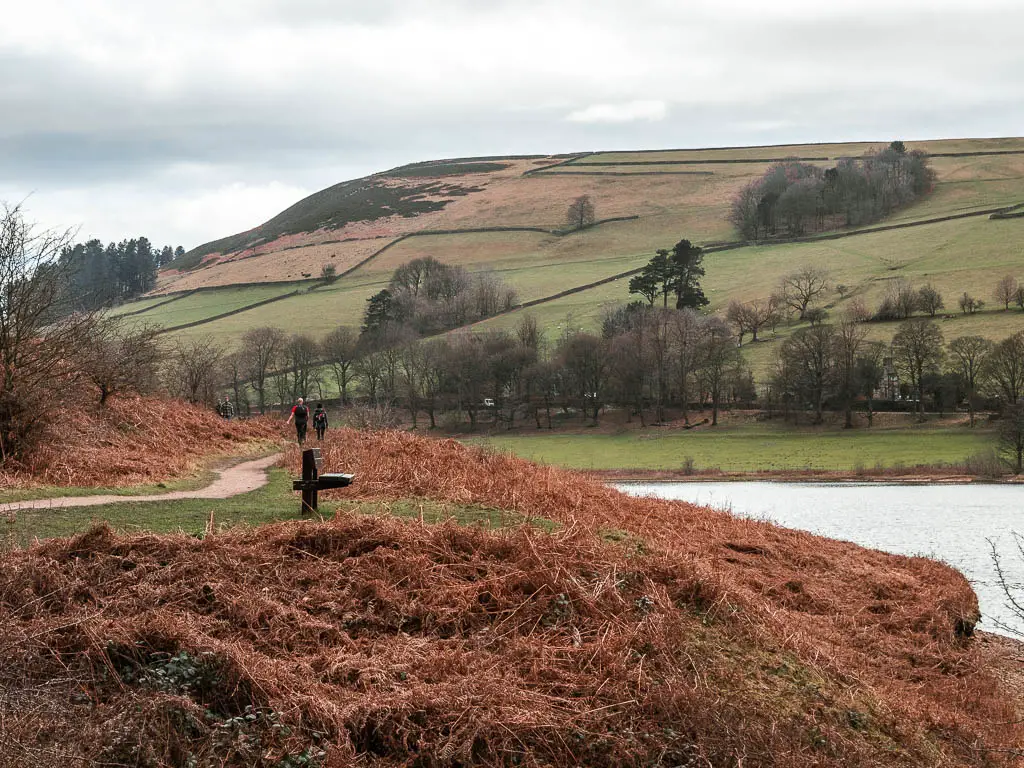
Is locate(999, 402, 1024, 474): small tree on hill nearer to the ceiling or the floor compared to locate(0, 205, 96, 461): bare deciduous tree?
nearer to the floor

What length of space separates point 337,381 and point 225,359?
36.2 ft

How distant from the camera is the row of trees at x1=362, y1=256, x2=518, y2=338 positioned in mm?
113375

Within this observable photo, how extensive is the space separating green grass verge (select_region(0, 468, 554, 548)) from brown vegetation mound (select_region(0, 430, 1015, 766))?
1453mm

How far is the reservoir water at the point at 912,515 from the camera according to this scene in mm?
28141

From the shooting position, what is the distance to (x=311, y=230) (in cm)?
19062

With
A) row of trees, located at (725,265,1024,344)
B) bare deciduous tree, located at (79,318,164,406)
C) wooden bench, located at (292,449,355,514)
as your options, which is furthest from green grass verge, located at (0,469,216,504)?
row of trees, located at (725,265,1024,344)

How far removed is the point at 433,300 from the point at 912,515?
86.7 metres

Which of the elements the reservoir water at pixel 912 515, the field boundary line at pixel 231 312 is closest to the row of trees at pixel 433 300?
the field boundary line at pixel 231 312

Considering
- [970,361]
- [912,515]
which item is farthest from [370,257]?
[912,515]

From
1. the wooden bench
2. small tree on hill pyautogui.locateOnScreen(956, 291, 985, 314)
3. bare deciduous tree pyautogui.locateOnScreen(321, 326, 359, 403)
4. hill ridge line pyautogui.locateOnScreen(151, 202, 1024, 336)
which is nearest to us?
the wooden bench

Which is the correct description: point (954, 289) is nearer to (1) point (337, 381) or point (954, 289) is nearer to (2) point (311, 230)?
(1) point (337, 381)

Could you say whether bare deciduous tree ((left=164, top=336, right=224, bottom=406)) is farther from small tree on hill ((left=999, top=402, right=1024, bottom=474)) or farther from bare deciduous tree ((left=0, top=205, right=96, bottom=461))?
small tree on hill ((left=999, top=402, right=1024, bottom=474))

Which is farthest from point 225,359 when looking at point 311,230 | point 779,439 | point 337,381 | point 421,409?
point 311,230

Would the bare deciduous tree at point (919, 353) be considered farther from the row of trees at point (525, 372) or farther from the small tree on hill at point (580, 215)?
the small tree on hill at point (580, 215)
